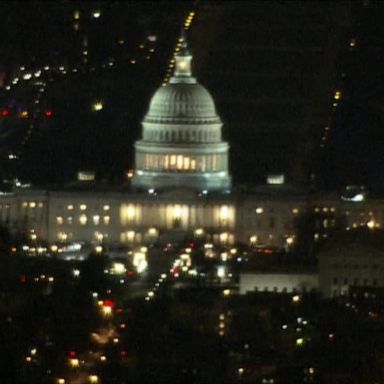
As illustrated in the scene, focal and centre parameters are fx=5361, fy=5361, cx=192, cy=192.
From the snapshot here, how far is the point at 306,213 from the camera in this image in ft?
243

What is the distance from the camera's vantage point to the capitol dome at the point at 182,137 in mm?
78062

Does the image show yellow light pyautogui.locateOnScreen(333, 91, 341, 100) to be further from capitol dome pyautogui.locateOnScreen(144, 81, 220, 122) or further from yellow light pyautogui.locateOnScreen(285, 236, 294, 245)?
yellow light pyautogui.locateOnScreen(285, 236, 294, 245)

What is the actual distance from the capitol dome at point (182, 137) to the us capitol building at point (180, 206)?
1 cm

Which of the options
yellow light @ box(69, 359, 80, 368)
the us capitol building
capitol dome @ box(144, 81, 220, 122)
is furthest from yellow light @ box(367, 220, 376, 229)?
yellow light @ box(69, 359, 80, 368)

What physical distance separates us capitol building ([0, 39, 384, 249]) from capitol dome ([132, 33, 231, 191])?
0.01 metres

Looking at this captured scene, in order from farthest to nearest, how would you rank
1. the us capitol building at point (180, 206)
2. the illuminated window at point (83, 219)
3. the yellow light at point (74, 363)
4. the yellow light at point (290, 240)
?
the illuminated window at point (83, 219), the us capitol building at point (180, 206), the yellow light at point (290, 240), the yellow light at point (74, 363)

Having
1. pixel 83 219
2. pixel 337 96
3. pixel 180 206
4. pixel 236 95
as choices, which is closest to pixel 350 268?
pixel 83 219

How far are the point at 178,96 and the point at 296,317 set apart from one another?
20.7 m

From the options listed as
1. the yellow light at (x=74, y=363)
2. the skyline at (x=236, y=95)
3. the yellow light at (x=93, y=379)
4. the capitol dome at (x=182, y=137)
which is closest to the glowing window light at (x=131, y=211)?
the skyline at (x=236, y=95)

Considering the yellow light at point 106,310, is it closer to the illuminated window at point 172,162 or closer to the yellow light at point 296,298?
the yellow light at point 296,298

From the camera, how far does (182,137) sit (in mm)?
79250

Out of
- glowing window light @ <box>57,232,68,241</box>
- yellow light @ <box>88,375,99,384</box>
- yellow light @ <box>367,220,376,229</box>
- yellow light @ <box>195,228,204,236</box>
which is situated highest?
yellow light @ <box>88,375,99,384</box>

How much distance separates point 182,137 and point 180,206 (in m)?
3.34

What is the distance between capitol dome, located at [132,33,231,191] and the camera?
78.1 m
